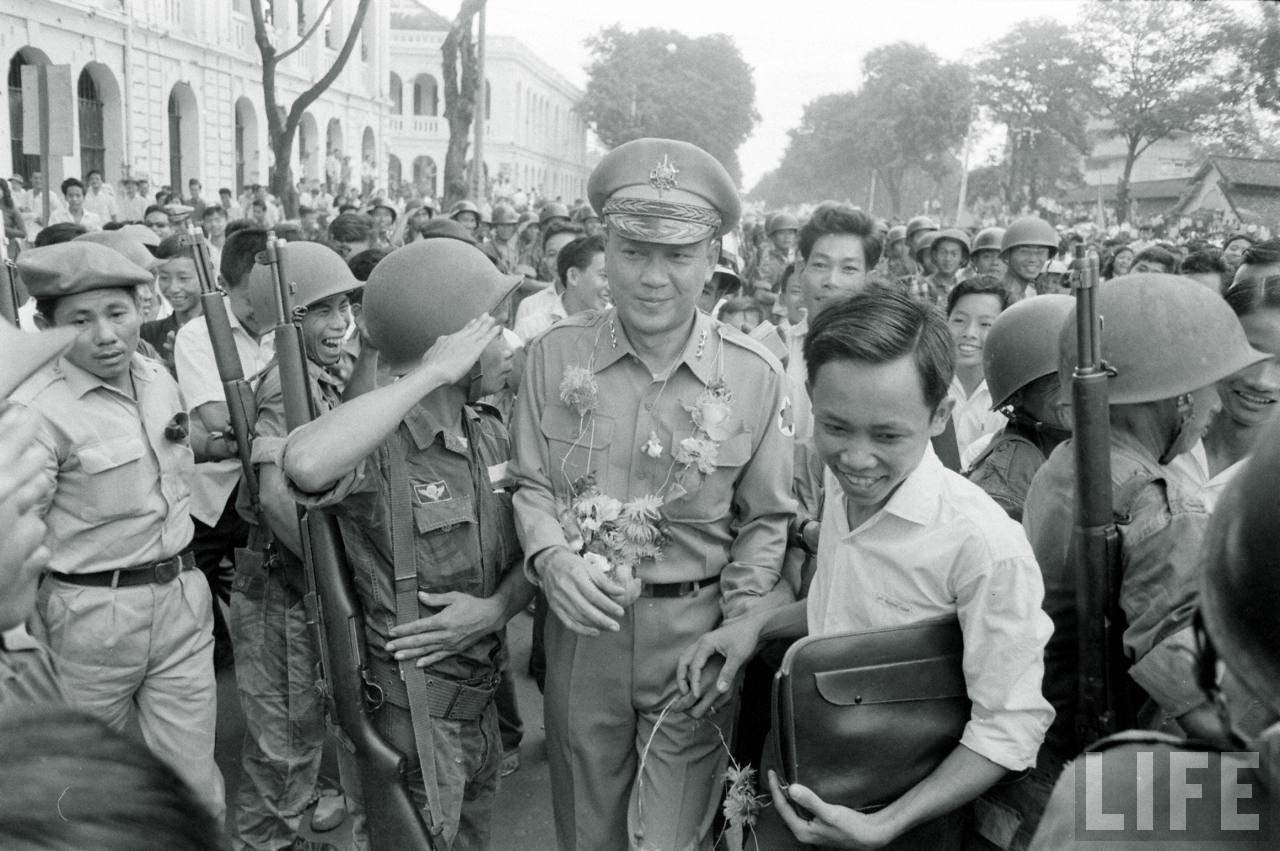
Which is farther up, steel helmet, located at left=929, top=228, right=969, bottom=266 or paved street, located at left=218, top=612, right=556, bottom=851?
steel helmet, located at left=929, top=228, right=969, bottom=266

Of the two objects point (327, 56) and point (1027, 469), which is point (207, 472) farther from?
point (327, 56)

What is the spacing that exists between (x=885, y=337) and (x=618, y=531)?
837mm

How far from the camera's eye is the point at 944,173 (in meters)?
62.8

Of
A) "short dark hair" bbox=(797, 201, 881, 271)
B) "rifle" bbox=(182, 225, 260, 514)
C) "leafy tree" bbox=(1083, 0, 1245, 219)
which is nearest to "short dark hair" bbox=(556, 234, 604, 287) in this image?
"short dark hair" bbox=(797, 201, 881, 271)

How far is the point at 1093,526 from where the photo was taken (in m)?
1.92

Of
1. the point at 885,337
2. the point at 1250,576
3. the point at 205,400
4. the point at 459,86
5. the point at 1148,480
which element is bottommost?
the point at 205,400

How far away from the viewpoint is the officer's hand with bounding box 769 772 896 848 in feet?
6.32

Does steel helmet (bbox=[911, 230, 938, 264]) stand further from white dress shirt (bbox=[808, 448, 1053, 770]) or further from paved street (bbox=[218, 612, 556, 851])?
white dress shirt (bbox=[808, 448, 1053, 770])

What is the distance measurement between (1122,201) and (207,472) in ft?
101

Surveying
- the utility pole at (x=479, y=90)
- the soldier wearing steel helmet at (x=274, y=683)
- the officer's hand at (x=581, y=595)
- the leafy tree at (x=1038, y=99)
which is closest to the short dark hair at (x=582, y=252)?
the soldier wearing steel helmet at (x=274, y=683)

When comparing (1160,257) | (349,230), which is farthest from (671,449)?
(1160,257)

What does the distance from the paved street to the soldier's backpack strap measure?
1.04 m

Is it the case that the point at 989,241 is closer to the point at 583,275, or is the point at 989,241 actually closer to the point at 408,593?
the point at 583,275

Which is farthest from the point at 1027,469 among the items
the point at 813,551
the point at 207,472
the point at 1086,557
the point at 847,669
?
the point at 207,472
